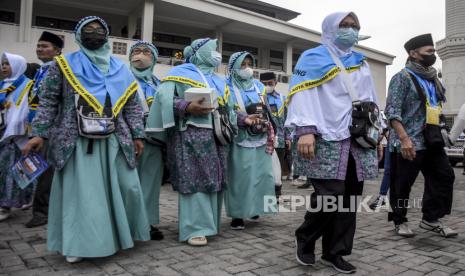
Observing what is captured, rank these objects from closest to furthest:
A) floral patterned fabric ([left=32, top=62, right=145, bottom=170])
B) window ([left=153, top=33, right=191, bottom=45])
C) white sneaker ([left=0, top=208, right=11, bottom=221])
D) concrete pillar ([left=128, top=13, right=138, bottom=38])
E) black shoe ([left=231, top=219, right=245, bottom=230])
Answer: floral patterned fabric ([left=32, top=62, right=145, bottom=170]) → black shoe ([left=231, top=219, right=245, bottom=230]) → white sneaker ([left=0, top=208, right=11, bottom=221]) → concrete pillar ([left=128, top=13, right=138, bottom=38]) → window ([left=153, top=33, right=191, bottom=45])

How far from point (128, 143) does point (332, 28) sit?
1789 millimetres

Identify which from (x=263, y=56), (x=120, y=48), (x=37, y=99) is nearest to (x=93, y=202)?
(x=37, y=99)

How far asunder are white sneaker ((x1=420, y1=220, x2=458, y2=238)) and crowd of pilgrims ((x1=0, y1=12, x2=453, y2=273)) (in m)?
0.30

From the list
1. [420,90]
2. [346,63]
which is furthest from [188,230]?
[420,90]

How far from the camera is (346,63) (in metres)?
3.01

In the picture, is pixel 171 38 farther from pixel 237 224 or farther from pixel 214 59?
pixel 237 224

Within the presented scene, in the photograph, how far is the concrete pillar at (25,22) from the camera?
1509cm

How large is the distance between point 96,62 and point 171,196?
346cm

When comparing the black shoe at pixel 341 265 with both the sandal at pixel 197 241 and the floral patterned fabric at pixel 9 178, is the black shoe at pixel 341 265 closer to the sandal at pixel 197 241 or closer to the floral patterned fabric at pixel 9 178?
the sandal at pixel 197 241

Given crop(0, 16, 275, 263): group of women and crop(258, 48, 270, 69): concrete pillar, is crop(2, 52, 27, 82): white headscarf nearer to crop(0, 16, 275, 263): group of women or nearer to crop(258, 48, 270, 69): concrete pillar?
crop(0, 16, 275, 263): group of women

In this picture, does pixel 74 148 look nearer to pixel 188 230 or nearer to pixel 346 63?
pixel 188 230

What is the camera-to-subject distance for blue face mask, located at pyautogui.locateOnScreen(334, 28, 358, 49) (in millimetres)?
2994

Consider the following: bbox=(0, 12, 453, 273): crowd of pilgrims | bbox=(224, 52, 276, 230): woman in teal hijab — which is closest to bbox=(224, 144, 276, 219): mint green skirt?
bbox=(224, 52, 276, 230): woman in teal hijab

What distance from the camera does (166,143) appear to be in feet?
12.8
